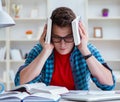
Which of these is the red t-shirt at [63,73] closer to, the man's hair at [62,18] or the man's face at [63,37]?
the man's face at [63,37]

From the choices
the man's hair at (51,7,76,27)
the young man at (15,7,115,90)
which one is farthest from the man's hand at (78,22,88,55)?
the man's hair at (51,7,76,27)

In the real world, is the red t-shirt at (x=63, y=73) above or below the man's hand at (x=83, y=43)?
below

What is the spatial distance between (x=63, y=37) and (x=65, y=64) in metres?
0.22

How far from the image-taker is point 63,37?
1.63 m

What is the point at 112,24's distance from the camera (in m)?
4.09

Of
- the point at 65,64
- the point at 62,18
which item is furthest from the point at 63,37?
the point at 65,64

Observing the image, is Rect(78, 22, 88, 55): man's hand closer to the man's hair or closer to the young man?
the young man

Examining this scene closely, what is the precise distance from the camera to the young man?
1651 mm

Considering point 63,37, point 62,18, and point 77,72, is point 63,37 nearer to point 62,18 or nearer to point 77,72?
point 62,18

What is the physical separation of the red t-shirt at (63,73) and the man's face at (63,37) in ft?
0.36

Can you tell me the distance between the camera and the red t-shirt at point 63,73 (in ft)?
5.66

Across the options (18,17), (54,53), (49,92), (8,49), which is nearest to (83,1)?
(18,17)

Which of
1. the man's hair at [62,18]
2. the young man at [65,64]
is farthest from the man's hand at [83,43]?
the man's hair at [62,18]

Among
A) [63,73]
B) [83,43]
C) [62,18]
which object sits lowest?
[63,73]
